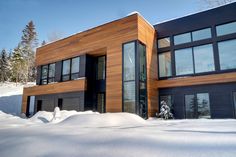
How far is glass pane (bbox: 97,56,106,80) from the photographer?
1261cm

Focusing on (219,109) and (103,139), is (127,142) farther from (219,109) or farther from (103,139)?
(219,109)

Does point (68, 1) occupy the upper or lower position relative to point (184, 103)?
upper

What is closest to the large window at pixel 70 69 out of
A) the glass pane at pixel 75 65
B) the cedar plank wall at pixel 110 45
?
the glass pane at pixel 75 65

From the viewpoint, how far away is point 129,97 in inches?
389

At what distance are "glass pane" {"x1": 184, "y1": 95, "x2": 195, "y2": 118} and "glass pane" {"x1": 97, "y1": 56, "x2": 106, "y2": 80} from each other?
217 inches

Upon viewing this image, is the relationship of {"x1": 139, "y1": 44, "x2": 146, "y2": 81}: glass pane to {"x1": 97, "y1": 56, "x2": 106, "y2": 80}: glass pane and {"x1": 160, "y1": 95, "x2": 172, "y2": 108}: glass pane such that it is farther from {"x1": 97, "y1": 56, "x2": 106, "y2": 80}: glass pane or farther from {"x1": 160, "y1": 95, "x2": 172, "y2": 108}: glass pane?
{"x1": 97, "y1": 56, "x2": 106, "y2": 80}: glass pane

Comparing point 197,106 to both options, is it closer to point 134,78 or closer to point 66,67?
point 134,78

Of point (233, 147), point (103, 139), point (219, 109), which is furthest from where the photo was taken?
point (219, 109)

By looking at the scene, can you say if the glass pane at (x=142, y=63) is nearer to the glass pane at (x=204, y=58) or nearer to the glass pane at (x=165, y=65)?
the glass pane at (x=165, y=65)

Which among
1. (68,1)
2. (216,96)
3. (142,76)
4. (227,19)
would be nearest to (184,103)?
(216,96)

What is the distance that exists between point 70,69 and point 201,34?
9.11 metres

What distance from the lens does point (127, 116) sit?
5.81 m

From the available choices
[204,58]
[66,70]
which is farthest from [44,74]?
[204,58]

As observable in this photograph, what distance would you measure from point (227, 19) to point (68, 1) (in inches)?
363
